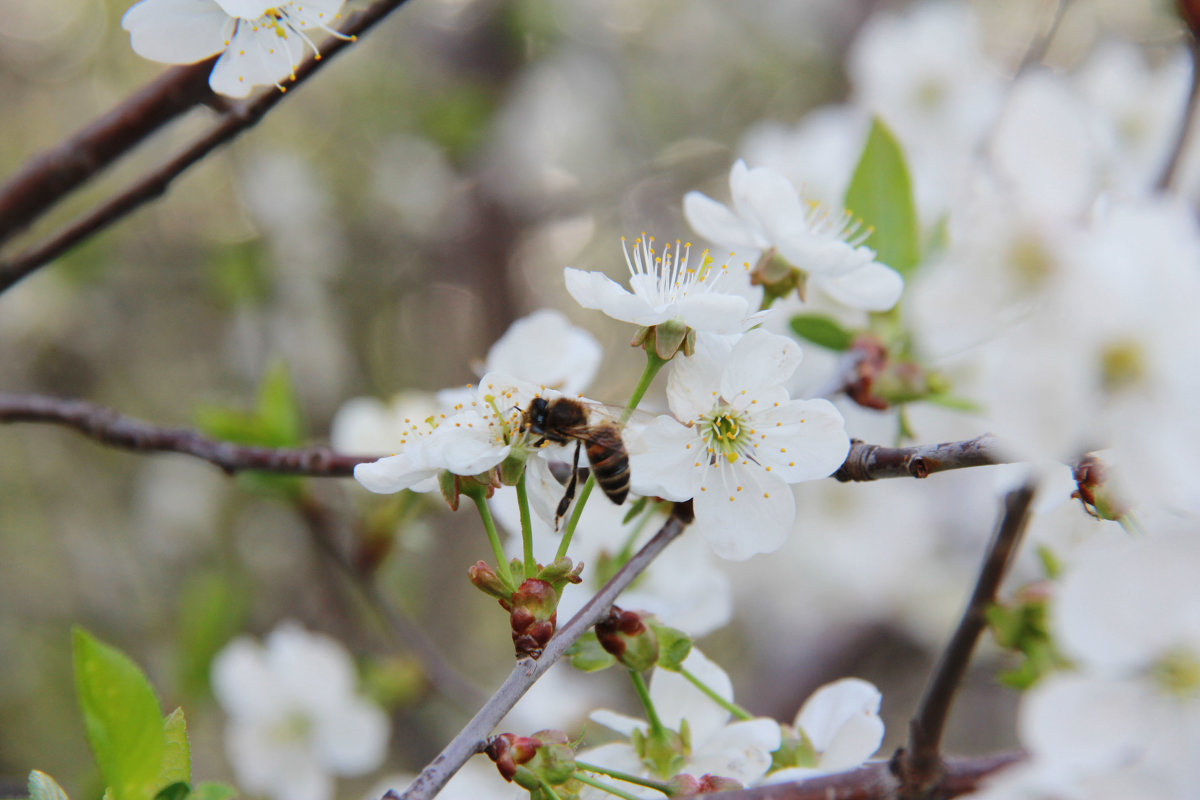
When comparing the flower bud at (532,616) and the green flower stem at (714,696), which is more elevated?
the green flower stem at (714,696)

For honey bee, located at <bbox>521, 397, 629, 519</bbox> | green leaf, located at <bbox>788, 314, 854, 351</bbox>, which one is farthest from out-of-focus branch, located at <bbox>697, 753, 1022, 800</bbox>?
green leaf, located at <bbox>788, 314, 854, 351</bbox>

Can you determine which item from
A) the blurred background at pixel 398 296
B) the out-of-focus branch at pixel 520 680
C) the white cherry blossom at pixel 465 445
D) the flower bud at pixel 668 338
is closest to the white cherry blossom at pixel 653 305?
the flower bud at pixel 668 338

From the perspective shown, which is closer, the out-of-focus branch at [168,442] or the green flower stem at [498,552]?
the green flower stem at [498,552]

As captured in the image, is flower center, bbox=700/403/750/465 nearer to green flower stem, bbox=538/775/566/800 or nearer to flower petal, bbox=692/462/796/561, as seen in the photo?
flower petal, bbox=692/462/796/561

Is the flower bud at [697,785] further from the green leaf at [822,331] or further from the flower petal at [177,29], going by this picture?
the flower petal at [177,29]

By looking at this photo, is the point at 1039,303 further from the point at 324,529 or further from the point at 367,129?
the point at 367,129

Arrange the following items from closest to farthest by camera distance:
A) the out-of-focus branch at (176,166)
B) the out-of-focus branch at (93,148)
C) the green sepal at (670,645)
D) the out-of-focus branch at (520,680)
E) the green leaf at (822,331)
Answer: the out-of-focus branch at (520,680) < the green sepal at (670,645) < the out-of-focus branch at (176,166) < the out-of-focus branch at (93,148) < the green leaf at (822,331)

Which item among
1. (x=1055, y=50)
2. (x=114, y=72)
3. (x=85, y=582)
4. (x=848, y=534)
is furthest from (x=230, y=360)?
(x=1055, y=50)

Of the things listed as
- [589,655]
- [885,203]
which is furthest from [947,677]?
[885,203]
